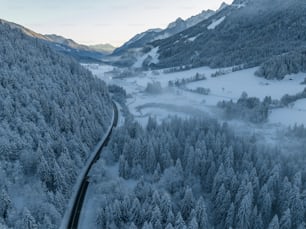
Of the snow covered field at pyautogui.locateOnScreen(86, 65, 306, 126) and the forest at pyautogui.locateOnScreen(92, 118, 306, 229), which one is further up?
the snow covered field at pyautogui.locateOnScreen(86, 65, 306, 126)

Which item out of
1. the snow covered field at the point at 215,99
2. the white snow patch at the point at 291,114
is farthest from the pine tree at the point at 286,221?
the snow covered field at the point at 215,99

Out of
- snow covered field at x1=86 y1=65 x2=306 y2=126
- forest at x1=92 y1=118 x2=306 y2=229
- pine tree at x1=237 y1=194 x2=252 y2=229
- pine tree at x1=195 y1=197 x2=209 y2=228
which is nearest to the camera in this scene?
pine tree at x1=195 y1=197 x2=209 y2=228

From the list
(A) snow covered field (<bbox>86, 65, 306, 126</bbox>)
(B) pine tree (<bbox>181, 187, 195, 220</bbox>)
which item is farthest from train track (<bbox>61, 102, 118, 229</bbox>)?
(A) snow covered field (<bbox>86, 65, 306, 126</bbox>)

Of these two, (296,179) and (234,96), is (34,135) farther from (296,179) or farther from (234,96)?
(234,96)

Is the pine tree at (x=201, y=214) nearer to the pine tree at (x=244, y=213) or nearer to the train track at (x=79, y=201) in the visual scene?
the pine tree at (x=244, y=213)

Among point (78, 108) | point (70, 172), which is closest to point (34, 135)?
point (70, 172)

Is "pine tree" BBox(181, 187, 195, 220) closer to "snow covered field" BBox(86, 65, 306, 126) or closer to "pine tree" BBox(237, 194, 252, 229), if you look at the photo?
"pine tree" BBox(237, 194, 252, 229)

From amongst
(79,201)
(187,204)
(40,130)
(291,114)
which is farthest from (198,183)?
(291,114)
